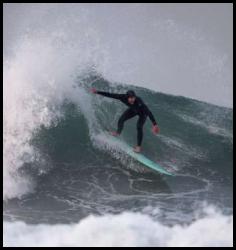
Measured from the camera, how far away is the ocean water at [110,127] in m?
8.74

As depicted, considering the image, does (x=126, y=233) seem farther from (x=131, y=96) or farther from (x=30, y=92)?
(x=30, y=92)

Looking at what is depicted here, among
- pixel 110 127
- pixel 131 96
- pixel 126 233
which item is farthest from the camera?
pixel 110 127

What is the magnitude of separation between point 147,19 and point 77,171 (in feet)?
16.3

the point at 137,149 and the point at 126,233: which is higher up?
the point at 137,149

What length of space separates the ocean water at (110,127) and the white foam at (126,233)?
2 cm

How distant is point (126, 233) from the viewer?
330 inches

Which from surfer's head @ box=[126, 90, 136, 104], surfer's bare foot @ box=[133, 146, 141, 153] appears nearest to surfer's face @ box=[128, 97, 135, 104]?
surfer's head @ box=[126, 90, 136, 104]

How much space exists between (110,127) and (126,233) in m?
3.73

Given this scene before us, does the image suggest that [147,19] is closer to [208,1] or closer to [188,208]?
[208,1]

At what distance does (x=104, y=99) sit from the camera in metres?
12.4

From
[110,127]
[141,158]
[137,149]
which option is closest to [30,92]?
[110,127]

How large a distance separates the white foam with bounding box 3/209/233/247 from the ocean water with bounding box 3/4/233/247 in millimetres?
19

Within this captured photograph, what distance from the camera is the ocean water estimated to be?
8742 millimetres

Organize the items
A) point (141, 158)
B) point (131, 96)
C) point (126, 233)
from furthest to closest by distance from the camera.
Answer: point (141, 158)
point (131, 96)
point (126, 233)
